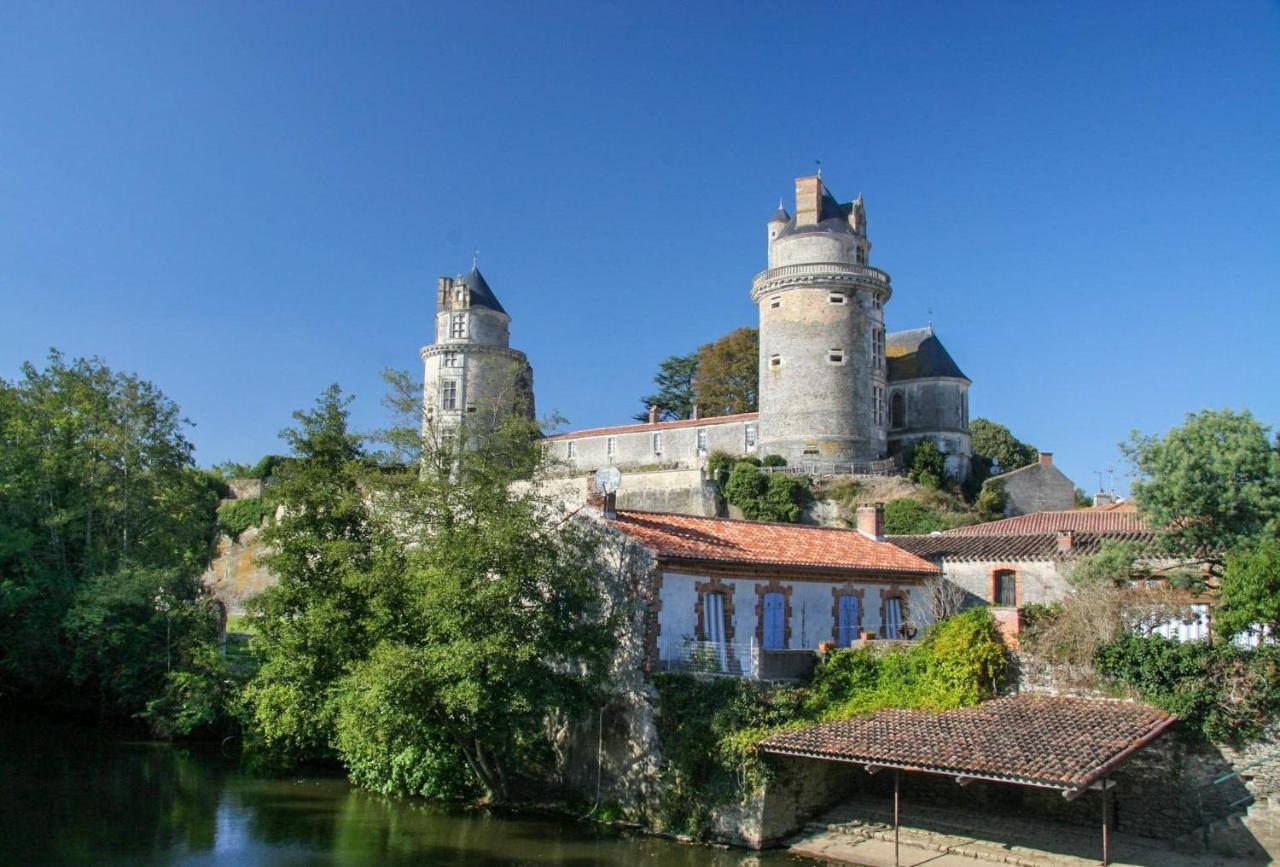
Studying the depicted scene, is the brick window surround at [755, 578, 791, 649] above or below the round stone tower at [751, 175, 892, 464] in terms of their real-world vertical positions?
below

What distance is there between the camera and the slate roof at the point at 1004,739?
1667 centimetres

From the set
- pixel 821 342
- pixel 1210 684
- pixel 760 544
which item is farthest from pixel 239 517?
pixel 1210 684

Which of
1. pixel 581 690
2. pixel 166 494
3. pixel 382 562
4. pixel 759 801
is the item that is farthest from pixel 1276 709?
pixel 166 494

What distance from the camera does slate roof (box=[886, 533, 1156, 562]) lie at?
2817cm

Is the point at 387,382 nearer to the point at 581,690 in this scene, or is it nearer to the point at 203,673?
the point at 581,690

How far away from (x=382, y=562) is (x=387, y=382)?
5217 mm

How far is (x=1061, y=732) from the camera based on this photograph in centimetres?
1805

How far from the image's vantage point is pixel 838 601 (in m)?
25.9

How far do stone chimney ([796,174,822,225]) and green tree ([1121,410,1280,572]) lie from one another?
1185 inches

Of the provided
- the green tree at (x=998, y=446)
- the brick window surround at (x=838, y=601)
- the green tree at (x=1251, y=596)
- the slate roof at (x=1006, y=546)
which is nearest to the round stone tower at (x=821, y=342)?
Result: the green tree at (x=998, y=446)

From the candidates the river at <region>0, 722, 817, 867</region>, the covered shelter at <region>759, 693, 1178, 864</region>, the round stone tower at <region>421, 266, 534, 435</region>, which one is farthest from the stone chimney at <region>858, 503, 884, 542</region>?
the round stone tower at <region>421, 266, 534, 435</region>

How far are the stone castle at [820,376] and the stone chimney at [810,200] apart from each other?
55mm

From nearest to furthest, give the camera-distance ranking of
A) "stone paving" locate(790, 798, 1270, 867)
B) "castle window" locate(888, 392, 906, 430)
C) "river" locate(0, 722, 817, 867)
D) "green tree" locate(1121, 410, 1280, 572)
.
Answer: "stone paving" locate(790, 798, 1270, 867) → "river" locate(0, 722, 817, 867) → "green tree" locate(1121, 410, 1280, 572) → "castle window" locate(888, 392, 906, 430)

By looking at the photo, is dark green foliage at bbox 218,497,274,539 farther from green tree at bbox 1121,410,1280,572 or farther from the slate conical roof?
green tree at bbox 1121,410,1280,572
